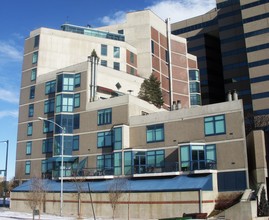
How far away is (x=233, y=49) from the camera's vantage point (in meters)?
95.4

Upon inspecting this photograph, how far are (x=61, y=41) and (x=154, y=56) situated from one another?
694 inches

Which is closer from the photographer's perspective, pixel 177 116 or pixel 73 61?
pixel 177 116

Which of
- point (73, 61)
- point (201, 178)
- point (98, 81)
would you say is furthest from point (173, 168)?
point (73, 61)

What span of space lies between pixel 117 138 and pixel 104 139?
324 centimetres

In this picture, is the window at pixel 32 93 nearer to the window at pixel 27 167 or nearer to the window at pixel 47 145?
the window at pixel 47 145

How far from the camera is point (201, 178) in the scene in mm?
40594

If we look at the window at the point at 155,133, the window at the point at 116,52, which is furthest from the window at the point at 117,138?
the window at the point at 116,52

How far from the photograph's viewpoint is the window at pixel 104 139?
51.5 m

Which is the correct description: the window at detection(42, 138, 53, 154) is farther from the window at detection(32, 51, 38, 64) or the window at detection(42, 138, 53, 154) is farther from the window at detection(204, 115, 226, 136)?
the window at detection(204, 115, 226, 136)

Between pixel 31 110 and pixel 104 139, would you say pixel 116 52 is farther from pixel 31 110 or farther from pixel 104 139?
pixel 104 139

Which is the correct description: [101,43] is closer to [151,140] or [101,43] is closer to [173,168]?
[151,140]

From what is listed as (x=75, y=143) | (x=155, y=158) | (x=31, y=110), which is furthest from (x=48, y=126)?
(x=155, y=158)

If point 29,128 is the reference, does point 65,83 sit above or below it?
above

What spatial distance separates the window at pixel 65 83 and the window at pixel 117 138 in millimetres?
11412
